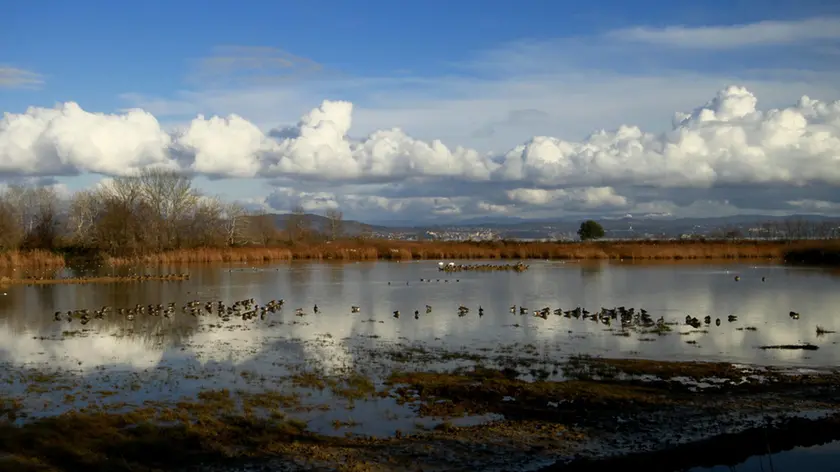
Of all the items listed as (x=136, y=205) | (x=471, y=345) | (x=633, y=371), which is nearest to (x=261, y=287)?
(x=471, y=345)

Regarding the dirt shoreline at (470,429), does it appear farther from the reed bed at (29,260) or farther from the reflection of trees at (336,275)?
the reed bed at (29,260)

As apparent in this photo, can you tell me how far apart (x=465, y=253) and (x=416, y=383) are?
57.1 metres

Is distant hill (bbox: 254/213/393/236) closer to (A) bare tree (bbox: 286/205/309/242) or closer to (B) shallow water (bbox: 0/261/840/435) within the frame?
(A) bare tree (bbox: 286/205/309/242)

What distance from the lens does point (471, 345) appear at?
1888 centimetres

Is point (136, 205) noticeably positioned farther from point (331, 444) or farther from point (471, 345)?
point (331, 444)

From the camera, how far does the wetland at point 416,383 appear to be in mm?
9883

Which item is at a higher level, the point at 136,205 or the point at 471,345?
the point at 136,205

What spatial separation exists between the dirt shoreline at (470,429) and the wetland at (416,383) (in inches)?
1.6

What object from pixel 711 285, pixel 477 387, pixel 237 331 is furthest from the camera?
pixel 711 285

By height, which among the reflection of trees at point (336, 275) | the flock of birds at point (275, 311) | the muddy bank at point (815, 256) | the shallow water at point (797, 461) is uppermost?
the muddy bank at point (815, 256)

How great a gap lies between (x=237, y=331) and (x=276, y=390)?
340 inches

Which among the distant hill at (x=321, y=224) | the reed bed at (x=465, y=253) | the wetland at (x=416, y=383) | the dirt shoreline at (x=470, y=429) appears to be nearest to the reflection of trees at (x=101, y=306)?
the wetland at (x=416, y=383)

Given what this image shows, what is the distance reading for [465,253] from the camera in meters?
70.9

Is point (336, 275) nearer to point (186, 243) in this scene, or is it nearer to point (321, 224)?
point (186, 243)
